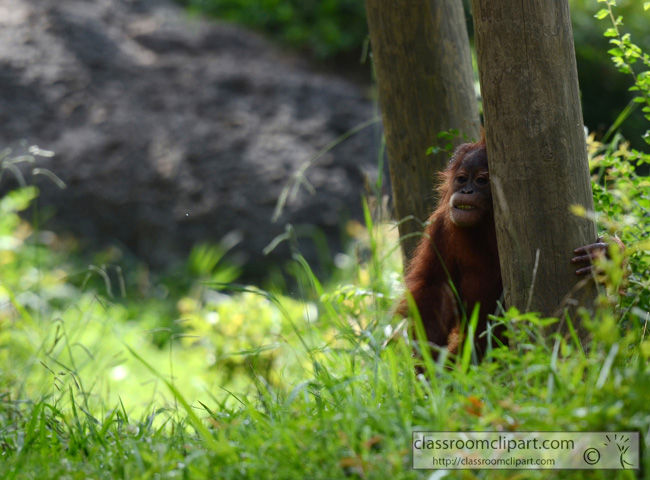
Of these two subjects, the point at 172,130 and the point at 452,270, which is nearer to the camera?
the point at 452,270

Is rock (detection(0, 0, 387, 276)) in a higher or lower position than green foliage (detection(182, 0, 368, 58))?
lower

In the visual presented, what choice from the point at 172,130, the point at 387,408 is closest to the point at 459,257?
the point at 387,408

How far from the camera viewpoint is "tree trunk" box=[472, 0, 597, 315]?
2.34 m

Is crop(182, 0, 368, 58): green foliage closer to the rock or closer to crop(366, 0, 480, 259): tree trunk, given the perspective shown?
the rock

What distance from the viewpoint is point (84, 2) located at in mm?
8875

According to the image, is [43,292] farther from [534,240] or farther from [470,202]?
[534,240]

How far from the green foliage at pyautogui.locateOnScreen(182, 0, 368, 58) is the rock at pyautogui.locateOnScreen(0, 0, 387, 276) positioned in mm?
338

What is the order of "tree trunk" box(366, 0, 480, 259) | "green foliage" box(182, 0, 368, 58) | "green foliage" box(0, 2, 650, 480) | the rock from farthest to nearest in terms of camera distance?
"green foliage" box(182, 0, 368, 58) → the rock → "tree trunk" box(366, 0, 480, 259) → "green foliage" box(0, 2, 650, 480)

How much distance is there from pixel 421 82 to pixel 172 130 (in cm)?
498

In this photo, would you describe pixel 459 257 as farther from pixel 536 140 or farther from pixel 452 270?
pixel 536 140

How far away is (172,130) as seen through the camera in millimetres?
7887

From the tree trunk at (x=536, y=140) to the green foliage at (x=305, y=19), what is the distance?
605cm

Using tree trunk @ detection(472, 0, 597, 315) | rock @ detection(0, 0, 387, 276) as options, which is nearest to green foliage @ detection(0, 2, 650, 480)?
tree trunk @ detection(472, 0, 597, 315)

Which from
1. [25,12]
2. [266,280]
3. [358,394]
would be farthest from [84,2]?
[358,394]
